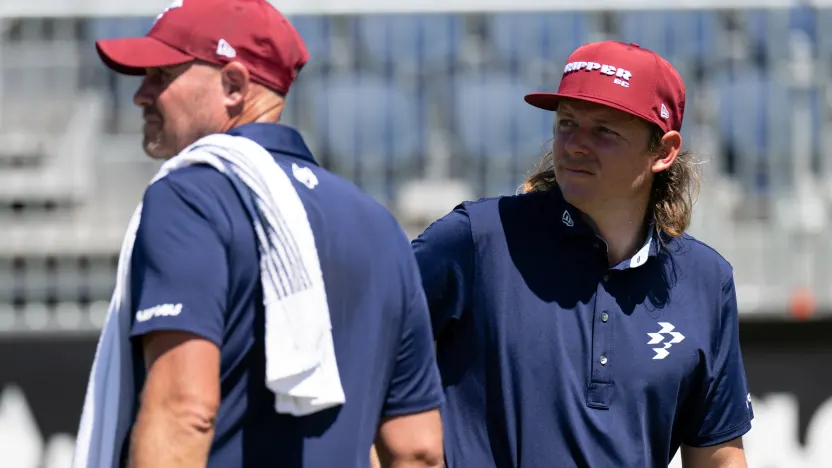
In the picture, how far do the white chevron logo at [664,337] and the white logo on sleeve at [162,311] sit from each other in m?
1.27

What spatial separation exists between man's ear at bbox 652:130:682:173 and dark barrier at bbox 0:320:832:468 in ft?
8.81

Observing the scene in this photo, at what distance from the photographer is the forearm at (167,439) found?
6.46ft

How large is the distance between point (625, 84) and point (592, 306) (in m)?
0.49

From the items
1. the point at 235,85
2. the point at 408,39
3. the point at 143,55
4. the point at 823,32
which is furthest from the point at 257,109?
the point at 823,32

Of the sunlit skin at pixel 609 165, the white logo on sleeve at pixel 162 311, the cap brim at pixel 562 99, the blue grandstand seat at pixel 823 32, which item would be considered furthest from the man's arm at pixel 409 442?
the blue grandstand seat at pixel 823 32

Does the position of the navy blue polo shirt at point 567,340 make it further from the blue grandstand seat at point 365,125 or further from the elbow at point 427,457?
the blue grandstand seat at point 365,125

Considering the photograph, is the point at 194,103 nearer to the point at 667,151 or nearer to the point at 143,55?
the point at 143,55

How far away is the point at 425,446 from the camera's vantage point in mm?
2463

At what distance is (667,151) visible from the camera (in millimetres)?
3070

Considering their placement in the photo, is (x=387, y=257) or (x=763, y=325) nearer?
(x=387, y=257)

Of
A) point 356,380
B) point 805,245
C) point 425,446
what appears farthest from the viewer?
point 805,245

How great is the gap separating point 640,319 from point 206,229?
4.04 ft

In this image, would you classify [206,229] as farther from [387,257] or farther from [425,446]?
[425,446]

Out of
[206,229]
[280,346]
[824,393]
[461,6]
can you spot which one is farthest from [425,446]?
[461,6]
